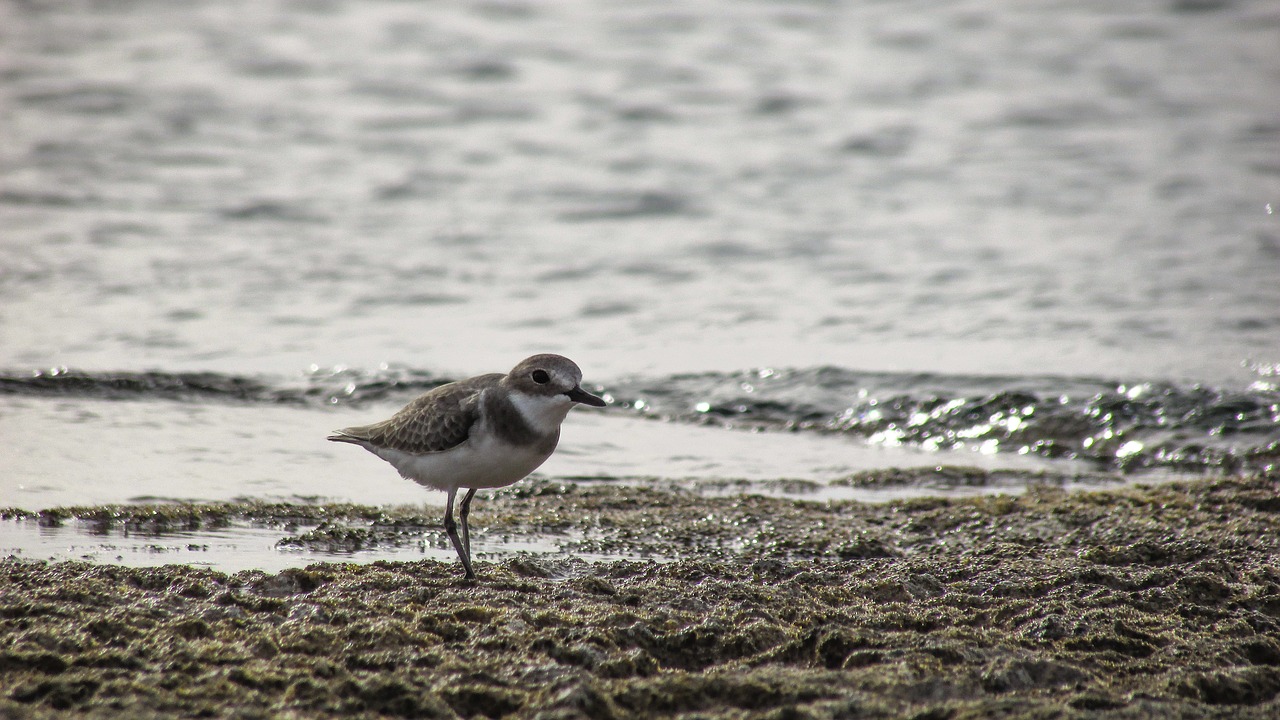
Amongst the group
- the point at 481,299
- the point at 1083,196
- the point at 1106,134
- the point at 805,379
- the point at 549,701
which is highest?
the point at 1106,134

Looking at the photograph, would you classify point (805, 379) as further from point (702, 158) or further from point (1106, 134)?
point (1106, 134)

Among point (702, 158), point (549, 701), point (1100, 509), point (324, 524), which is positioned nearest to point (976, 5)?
point (702, 158)

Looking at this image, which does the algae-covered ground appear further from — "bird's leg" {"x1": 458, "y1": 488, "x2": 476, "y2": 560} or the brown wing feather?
the brown wing feather

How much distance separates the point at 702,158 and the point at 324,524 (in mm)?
11331

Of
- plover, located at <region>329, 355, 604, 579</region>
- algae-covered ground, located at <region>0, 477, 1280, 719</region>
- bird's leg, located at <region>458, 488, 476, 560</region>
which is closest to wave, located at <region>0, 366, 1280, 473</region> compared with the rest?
algae-covered ground, located at <region>0, 477, 1280, 719</region>

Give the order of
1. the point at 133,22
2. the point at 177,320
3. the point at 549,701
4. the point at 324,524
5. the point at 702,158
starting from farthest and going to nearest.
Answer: the point at 133,22 → the point at 702,158 → the point at 177,320 → the point at 324,524 → the point at 549,701

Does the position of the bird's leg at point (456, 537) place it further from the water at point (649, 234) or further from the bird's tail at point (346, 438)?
the water at point (649, 234)

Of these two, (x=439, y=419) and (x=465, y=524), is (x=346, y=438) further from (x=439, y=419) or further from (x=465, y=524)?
(x=465, y=524)

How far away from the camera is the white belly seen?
515 centimetres

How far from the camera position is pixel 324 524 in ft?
18.6

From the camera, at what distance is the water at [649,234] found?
26.6 feet

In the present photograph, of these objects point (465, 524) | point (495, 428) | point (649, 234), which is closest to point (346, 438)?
point (465, 524)

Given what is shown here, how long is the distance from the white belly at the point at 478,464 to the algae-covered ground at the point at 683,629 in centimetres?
36

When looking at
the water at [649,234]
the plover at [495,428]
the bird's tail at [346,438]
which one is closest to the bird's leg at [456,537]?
the plover at [495,428]
